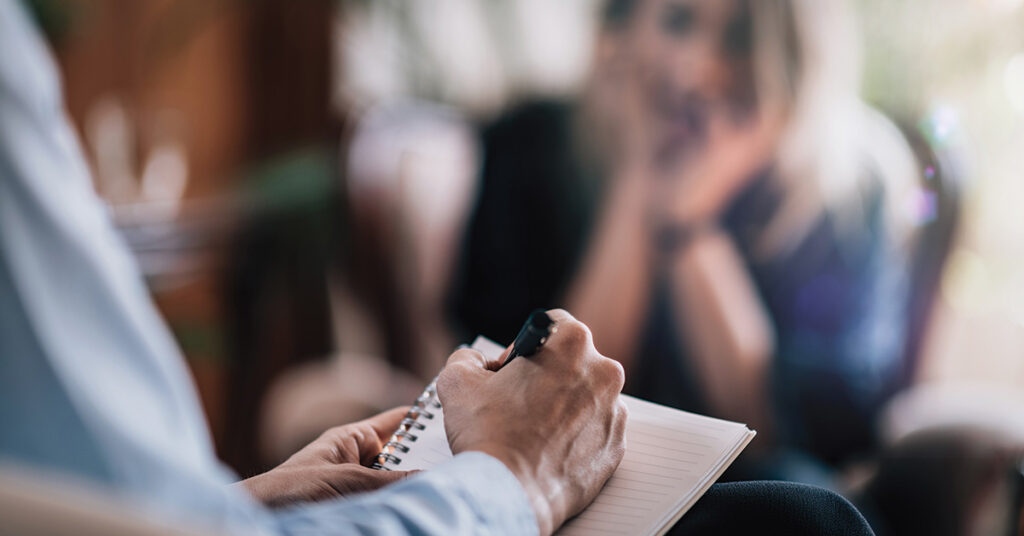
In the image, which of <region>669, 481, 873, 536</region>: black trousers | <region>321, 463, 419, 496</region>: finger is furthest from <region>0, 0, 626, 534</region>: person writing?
<region>669, 481, 873, 536</region>: black trousers

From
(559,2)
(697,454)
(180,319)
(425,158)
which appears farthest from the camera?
(180,319)

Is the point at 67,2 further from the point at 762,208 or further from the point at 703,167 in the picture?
Answer: the point at 762,208

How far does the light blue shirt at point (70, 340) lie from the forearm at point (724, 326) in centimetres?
121

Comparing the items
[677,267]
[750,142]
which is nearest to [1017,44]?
[750,142]

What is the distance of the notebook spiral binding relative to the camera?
60cm

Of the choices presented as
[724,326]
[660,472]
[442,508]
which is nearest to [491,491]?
[442,508]

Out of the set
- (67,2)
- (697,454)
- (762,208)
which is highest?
(67,2)

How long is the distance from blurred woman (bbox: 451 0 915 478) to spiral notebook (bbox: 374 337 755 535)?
90 centimetres

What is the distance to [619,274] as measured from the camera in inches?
60.5

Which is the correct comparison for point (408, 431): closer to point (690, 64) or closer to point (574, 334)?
point (574, 334)

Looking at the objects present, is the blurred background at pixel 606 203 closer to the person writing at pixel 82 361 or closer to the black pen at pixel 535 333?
the black pen at pixel 535 333

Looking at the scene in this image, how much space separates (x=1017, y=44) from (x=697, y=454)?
1.13 meters

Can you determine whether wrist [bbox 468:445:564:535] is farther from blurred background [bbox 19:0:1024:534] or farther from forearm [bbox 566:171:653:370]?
forearm [bbox 566:171:653:370]

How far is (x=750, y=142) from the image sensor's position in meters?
1.43
